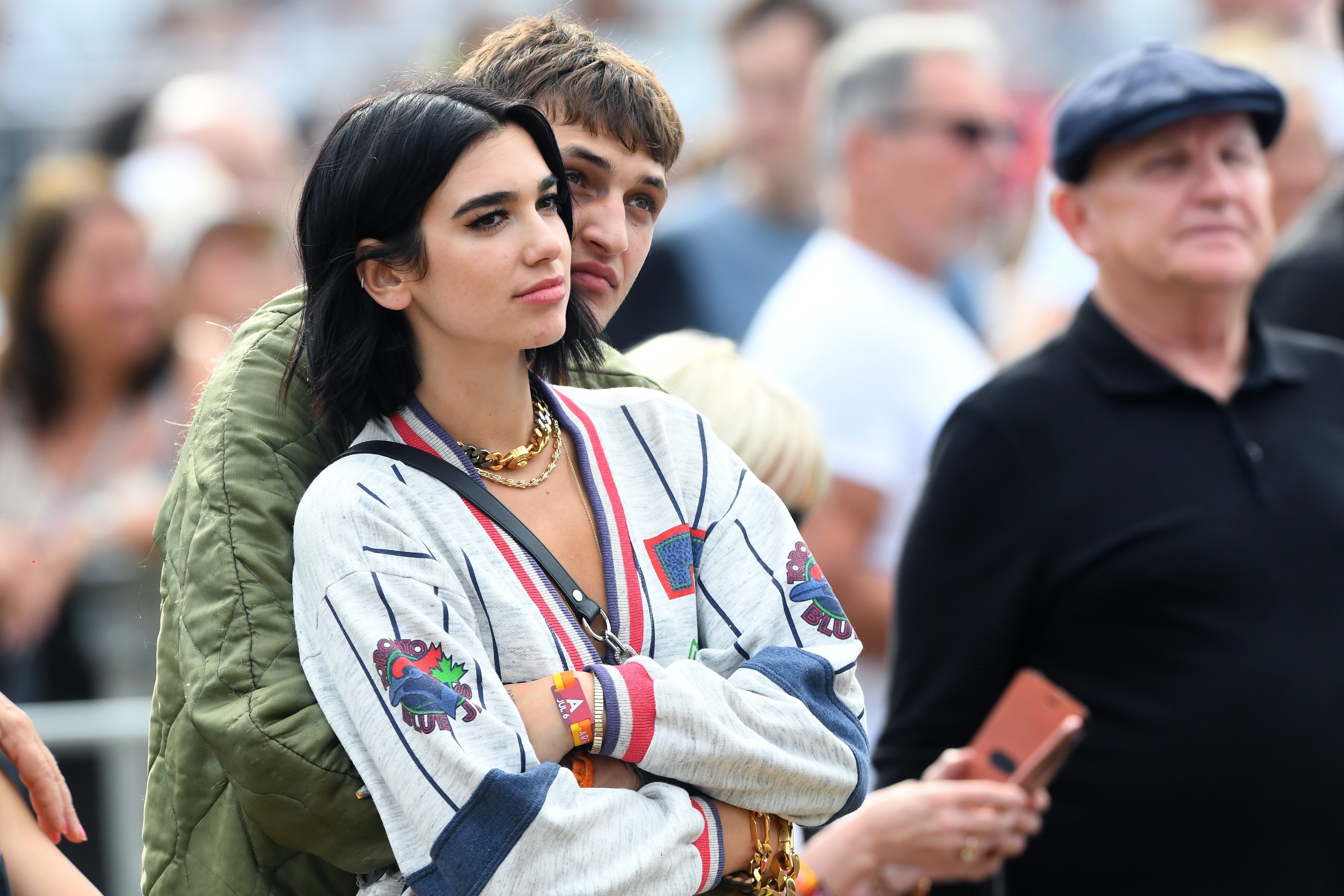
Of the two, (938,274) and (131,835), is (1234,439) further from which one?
(131,835)

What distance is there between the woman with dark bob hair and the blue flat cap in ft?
4.86

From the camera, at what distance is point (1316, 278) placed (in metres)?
3.78

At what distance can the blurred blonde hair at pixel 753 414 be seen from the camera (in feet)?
8.48

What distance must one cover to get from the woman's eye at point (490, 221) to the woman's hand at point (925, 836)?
1.40 meters

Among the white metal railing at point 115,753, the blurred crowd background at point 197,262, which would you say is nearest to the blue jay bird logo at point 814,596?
the blurred crowd background at point 197,262

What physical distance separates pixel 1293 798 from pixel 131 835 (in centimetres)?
304

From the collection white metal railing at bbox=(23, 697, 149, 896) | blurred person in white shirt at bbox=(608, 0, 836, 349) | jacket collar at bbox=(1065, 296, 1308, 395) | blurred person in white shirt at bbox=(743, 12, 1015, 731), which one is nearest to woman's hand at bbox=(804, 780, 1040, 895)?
jacket collar at bbox=(1065, 296, 1308, 395)

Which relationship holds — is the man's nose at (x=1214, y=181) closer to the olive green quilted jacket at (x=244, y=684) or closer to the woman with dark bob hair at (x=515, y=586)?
the woman with dark bob hair at (x=515, y=586)

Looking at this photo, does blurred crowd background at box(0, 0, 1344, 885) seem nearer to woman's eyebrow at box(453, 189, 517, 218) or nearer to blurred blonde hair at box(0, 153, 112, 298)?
blurred blonde hair at box(0, 153, 112, 298)

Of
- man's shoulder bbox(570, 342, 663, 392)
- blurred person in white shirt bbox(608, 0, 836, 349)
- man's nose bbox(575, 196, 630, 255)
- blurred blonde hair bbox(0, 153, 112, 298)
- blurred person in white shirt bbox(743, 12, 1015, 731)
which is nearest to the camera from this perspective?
man's nose bbox(575, 196, 630, 255)

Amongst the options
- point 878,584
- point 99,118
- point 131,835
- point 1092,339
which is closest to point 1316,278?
point 1092,339

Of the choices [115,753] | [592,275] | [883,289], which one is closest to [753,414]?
[592,275]

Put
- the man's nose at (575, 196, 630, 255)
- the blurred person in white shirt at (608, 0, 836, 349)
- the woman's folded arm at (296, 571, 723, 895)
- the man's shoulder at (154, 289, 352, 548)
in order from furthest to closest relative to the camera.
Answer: the blurred person in white shirt at (608, 0, 836, 349) → the man's nose at (575, 196, 630, 255) → the man's shoulder at (154, 289, 352, 548) → the woman's folded arm at (296, 571, 723, 895)

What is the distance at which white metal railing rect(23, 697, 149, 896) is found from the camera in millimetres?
4203
